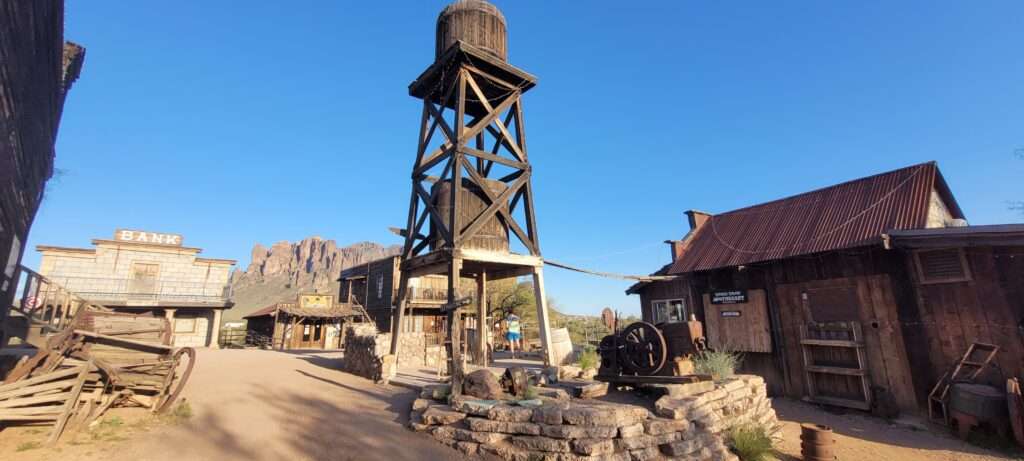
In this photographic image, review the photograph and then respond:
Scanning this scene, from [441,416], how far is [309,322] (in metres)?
30.5

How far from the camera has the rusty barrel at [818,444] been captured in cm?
818

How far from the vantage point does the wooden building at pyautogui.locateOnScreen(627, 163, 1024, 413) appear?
1037cm

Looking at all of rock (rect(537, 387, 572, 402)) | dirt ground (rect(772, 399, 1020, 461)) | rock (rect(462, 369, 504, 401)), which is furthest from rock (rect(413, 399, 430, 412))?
dirt ground (rect(772, 399, 1020, 461))

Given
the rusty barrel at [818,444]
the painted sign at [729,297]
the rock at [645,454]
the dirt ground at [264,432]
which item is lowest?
the rusty barrel at [818,444]

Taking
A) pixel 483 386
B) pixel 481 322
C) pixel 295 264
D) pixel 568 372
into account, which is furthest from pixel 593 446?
pixel 295 264

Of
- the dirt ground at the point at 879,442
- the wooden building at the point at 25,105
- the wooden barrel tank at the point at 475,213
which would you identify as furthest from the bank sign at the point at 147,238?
the dirt ground at the point at 879,442

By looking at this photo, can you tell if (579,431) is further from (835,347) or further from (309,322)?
(309,322)

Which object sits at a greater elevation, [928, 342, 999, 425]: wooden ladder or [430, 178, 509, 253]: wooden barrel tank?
[430, 178, 509, 253]: wooden barrel tank

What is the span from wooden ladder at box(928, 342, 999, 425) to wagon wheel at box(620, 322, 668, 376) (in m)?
7.77

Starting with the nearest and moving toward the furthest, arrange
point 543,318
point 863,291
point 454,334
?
point 454,334, point 543,318, point 863,291

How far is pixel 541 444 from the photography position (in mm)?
6207

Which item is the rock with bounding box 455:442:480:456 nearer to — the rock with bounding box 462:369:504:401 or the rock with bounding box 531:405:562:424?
the rock with bounding box 531:405:562:424

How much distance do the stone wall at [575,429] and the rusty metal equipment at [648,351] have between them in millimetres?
871

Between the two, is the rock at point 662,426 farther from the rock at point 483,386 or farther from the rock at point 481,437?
the rock at point 483,386
